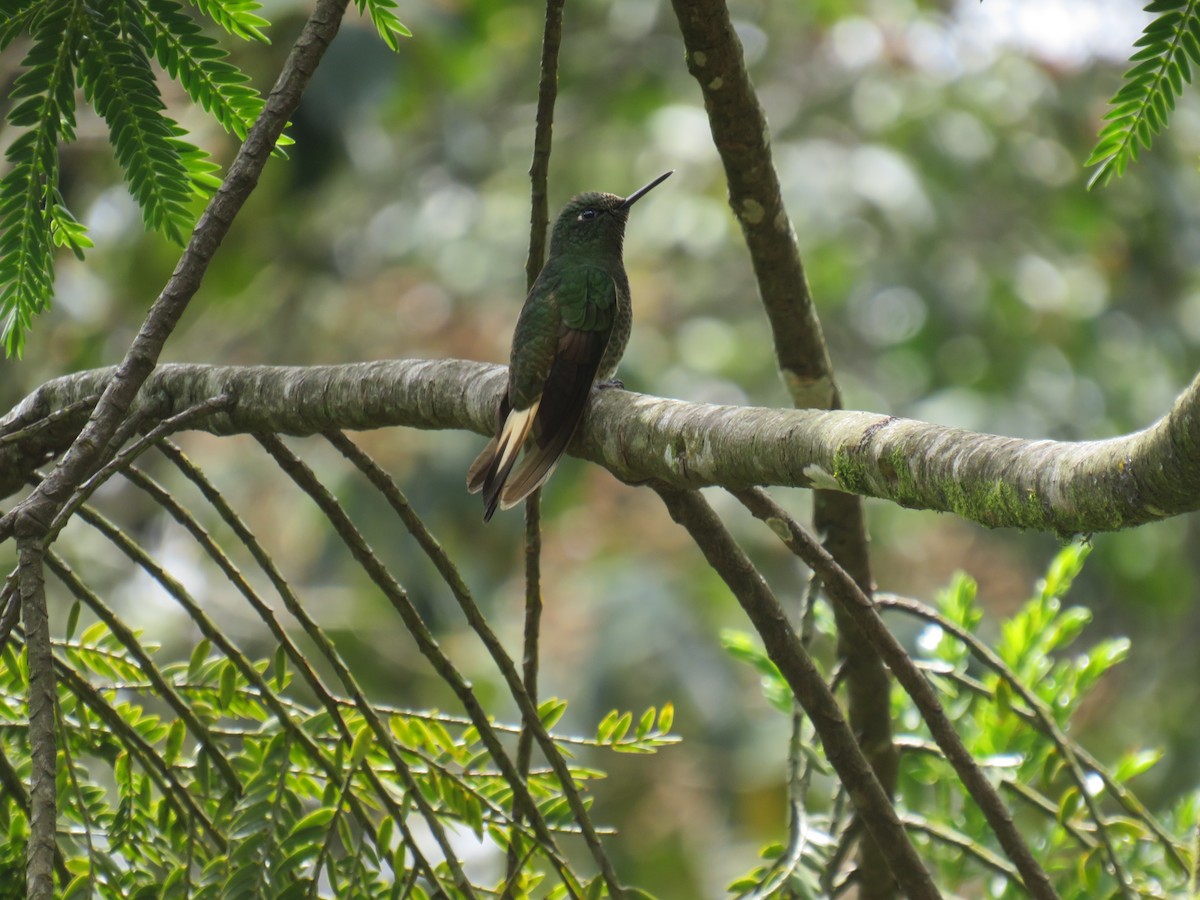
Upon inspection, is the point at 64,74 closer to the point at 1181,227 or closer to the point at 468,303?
the point at 468,303

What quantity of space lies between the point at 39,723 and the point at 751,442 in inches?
38.0

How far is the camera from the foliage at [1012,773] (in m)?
2.88

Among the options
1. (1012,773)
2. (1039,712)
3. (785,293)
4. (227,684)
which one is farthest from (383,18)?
(1012,773)

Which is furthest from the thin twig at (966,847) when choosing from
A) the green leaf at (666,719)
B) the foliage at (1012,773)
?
the green leaf at (666,719)

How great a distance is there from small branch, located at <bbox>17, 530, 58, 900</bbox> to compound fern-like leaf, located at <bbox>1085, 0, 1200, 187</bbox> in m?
1.55

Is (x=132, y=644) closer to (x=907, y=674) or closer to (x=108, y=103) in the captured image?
(x=108, y=103)

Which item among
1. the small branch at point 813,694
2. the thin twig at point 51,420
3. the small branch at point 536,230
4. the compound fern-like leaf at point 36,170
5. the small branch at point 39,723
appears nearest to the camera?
the small branch at point 39,723

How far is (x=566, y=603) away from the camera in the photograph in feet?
42.5

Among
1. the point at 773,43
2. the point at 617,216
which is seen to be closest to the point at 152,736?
the point at 617,216

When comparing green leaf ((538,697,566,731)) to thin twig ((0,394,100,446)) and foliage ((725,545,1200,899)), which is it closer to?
foliage ((725,545,1200,899))

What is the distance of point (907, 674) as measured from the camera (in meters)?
2.40

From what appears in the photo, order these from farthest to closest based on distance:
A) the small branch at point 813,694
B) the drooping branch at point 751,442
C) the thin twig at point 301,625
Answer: the small branch at point 813,694 → the thin twig at point 301,625 → the drooping branch at point 751,442

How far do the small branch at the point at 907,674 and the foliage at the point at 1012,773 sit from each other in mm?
385

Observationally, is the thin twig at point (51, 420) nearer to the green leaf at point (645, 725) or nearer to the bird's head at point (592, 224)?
the green leaf at point (645, 725)
